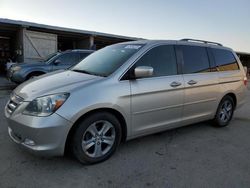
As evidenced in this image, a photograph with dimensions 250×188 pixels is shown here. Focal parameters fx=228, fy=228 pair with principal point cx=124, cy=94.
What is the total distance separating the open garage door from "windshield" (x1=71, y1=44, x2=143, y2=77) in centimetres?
1114

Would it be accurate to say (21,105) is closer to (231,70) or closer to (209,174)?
(209,174)

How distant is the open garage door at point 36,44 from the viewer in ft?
45.2

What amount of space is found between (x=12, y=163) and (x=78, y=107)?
4.03 ft

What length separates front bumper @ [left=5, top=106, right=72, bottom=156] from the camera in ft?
8.69

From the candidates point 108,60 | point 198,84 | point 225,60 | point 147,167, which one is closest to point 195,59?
point 198,84

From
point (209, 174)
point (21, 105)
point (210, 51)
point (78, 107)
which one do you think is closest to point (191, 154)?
point (209, 174)

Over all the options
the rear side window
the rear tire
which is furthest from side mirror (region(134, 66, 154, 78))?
the rear tire

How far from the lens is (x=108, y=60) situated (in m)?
3.69

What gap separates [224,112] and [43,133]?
3.88 m

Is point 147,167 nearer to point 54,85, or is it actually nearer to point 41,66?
point 54,85

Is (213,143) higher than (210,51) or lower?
lower

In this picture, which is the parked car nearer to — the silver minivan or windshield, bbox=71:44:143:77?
windshield, bbox=71:44:143:77

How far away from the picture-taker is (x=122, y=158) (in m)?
3.32

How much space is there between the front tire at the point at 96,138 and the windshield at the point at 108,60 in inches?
26.2
